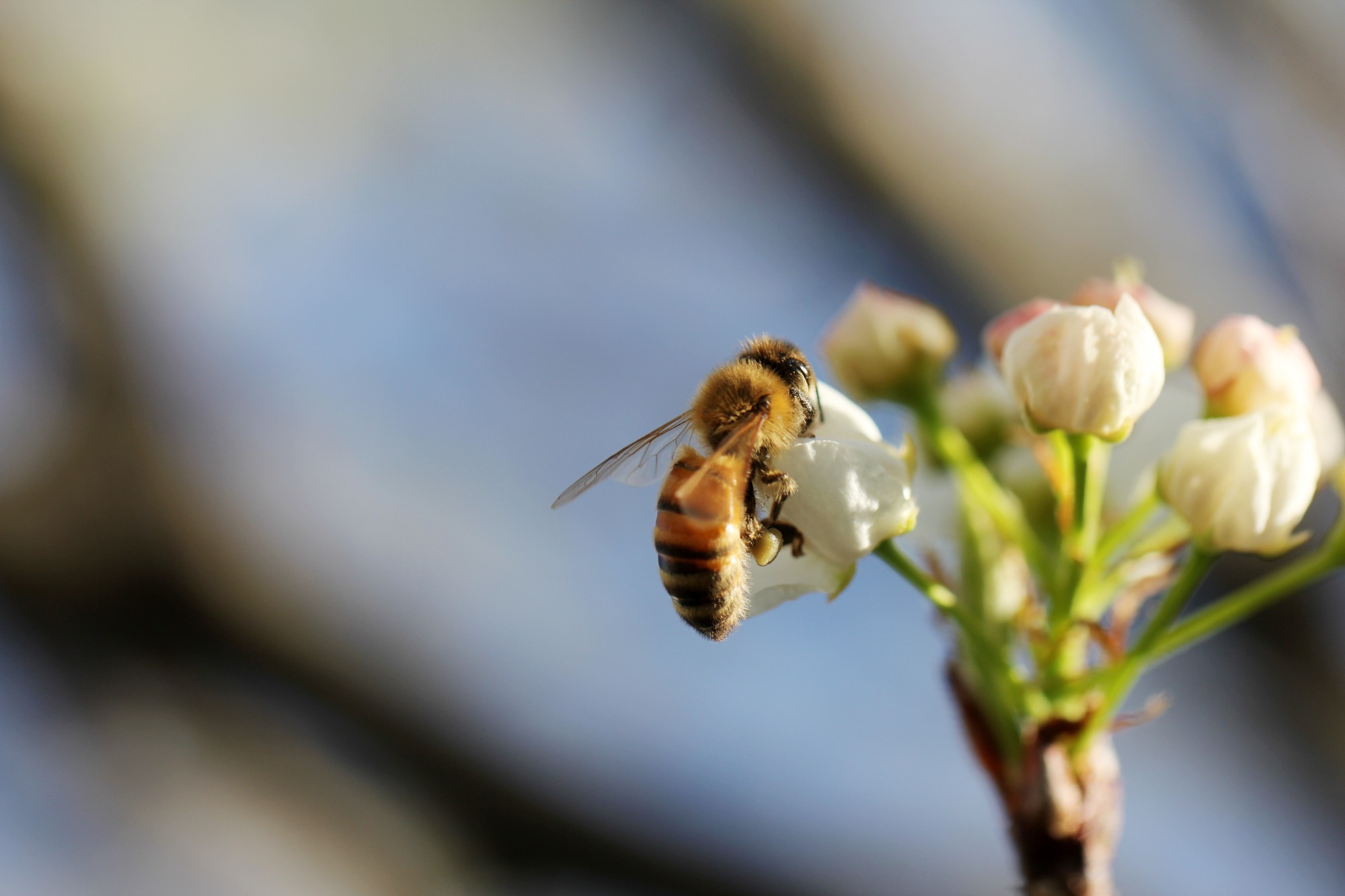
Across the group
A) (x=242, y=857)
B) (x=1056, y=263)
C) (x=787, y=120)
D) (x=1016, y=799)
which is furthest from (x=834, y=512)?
(x=242, y=857)

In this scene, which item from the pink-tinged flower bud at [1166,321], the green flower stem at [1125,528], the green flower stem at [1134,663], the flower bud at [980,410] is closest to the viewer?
the green flower stem at [1134,663]

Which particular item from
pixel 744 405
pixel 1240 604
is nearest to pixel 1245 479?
pixel 1240 604

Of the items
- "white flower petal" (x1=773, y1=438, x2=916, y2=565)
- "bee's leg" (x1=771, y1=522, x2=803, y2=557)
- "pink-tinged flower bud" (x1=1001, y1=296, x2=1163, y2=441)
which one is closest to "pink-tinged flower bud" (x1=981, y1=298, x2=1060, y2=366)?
"pink-tinged flower bud" (x1=1001, y1=296, x2=1163, y2=441)

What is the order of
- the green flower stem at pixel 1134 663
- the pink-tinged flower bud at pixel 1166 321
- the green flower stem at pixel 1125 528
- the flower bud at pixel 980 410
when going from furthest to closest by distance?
the flower bud at pixel 980 410 → the pink-tinged flower bud at pixel 1166 321 → the green flower stem at pixel 1125 528 → the green flower stem at pixel 1134 663

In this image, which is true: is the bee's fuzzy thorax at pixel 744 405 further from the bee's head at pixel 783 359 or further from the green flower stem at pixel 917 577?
the green flower stem at pixel 917 577

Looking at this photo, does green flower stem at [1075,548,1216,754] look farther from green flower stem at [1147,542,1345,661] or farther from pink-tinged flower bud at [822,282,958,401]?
pink-tinged flower bud at [822,282,958,401]

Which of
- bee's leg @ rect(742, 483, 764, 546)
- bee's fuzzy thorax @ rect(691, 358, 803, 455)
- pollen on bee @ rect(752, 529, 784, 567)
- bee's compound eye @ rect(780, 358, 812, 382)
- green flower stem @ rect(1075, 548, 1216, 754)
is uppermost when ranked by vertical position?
bee's compound eye @ rect(780, 358, 812, 382)

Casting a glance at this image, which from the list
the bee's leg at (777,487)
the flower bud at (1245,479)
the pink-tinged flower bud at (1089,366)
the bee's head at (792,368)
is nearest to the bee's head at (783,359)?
the bee's head at (792,368)
